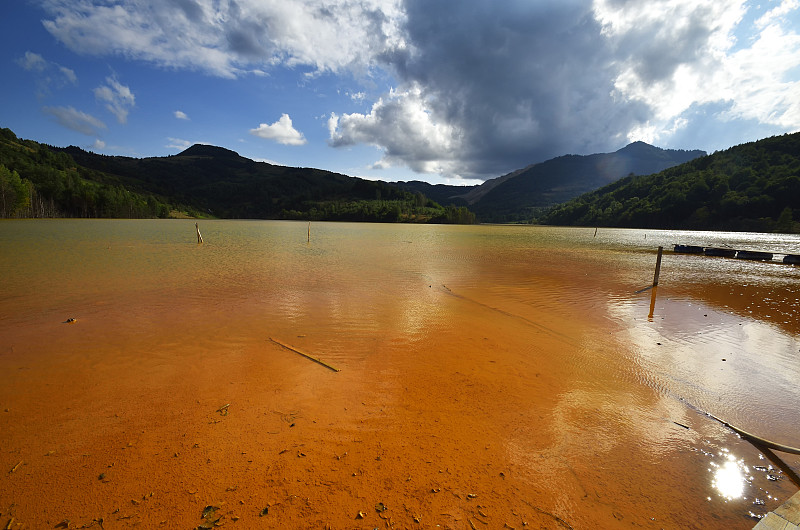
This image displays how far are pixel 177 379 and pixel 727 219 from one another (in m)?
154

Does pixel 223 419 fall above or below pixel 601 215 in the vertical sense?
below

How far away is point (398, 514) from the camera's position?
110 inches

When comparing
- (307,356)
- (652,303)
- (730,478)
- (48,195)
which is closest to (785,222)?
(652,303)

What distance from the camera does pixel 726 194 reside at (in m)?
107

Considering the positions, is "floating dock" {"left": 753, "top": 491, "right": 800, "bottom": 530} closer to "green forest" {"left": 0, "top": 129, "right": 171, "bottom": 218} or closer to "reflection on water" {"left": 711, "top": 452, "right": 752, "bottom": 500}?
"reflection on water" {"left": 711, "top": 452, "right": 752, "bottom": 500}

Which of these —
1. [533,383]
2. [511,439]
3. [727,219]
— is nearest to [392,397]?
[511,439]

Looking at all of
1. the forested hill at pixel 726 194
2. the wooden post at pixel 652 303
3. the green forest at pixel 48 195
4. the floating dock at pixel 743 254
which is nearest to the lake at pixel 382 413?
the wooden post at pixel 652 303

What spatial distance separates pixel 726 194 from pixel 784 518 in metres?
151

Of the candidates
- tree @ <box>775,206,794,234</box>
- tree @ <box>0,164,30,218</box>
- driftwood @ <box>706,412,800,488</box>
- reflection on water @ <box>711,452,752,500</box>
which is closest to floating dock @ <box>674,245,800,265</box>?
driftwood @ <box>706,412,800,488</box>

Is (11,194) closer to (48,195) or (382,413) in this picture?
(48,195)

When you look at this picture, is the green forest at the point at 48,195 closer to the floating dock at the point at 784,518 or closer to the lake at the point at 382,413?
the lake at the point at 382,413

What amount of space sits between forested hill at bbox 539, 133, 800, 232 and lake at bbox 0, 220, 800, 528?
431 ft

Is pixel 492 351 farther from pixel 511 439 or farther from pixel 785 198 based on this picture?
pixel 785 198

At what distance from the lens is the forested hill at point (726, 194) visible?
311ft
